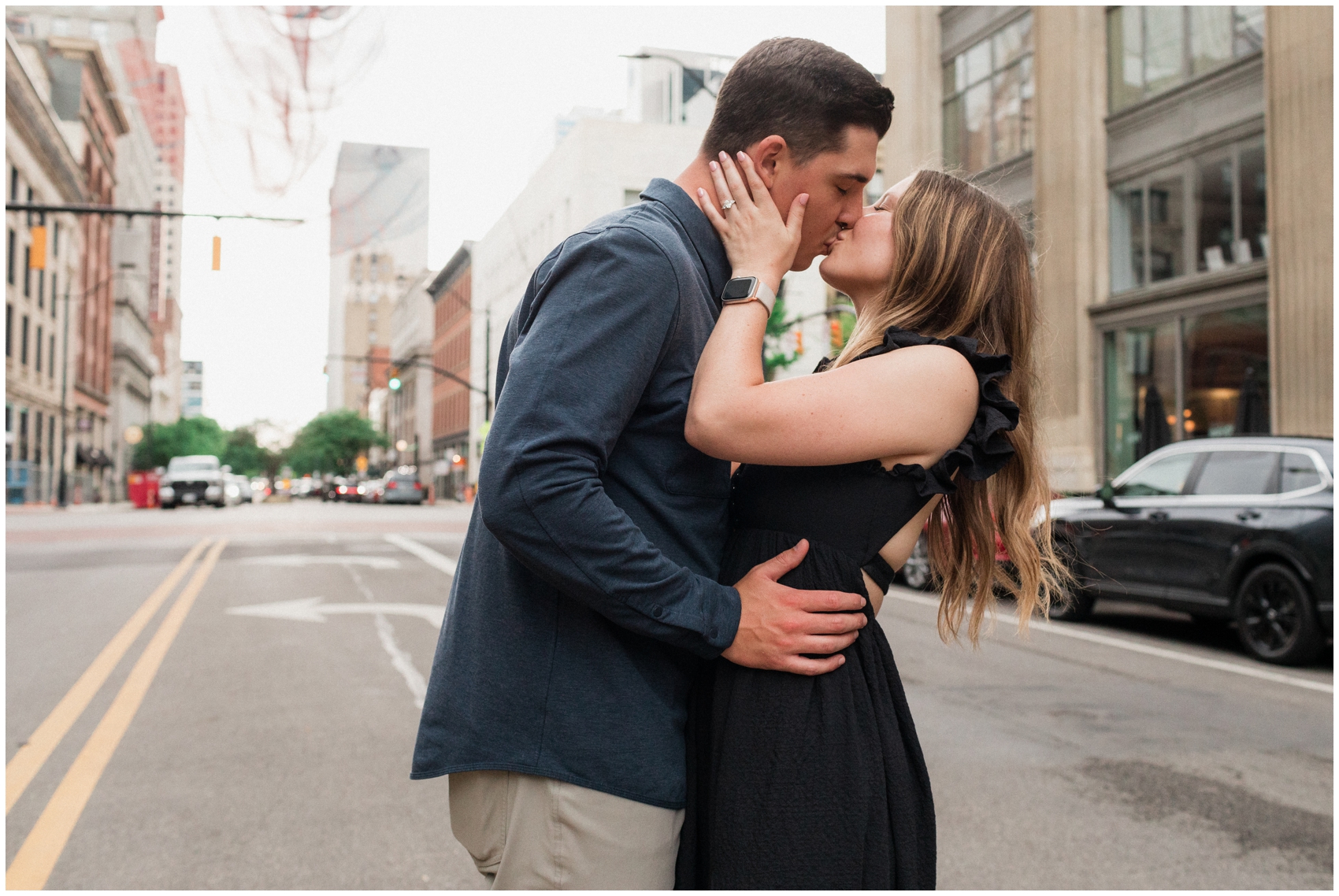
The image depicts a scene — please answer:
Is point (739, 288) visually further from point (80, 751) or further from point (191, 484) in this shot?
point (191, 484)

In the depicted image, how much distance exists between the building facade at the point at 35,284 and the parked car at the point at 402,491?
47.6 ft

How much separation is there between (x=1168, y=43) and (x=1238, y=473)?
13008mm

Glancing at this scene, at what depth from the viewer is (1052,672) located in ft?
26.6

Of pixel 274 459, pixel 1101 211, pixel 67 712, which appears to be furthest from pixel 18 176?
pixel 274 459

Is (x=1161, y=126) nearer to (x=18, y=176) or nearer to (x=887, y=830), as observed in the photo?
(x=887, y=830)

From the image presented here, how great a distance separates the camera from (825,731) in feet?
5.79

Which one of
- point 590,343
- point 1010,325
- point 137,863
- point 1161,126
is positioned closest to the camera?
point 590,343

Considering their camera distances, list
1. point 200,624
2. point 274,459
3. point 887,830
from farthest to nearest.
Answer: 1. point 274,459
2. point 200,624
3. point 887,830

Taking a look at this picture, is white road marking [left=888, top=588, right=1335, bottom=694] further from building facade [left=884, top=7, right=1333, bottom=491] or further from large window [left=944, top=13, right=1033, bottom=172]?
large window [left=944, top=13, right=1033, bottom=172]

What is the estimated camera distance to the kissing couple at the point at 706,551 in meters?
1.66

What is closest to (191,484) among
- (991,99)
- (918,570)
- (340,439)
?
(991,99)

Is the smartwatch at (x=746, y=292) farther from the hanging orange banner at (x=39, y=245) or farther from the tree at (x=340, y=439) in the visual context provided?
the tree at (x=340, y=439)

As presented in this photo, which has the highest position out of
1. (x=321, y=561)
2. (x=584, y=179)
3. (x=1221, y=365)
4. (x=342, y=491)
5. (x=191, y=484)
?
(x=584, y=179)

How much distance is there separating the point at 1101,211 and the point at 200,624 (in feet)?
57.8
